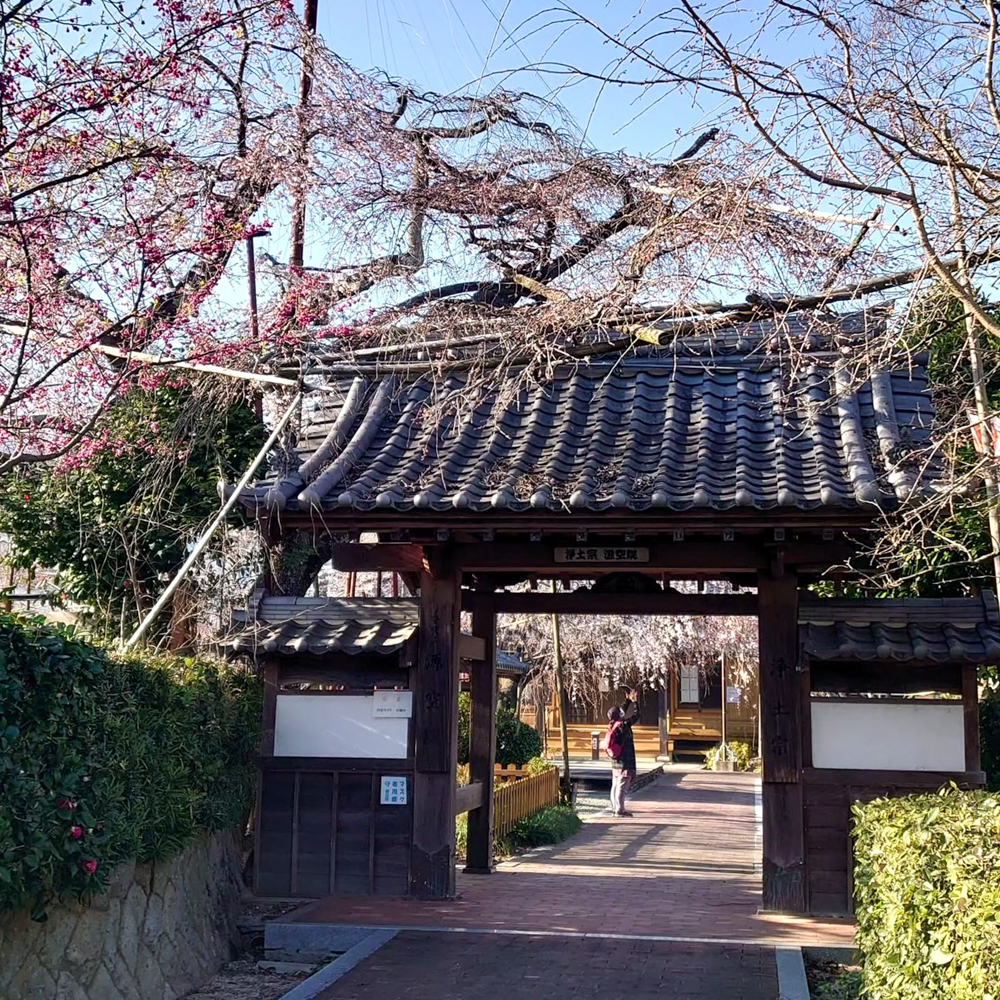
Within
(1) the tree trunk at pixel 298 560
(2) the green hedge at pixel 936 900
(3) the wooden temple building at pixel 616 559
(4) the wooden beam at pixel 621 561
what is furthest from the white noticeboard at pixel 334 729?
(2) the green hedge at pixel 936 900

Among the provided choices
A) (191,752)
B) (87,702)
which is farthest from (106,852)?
(191,752)

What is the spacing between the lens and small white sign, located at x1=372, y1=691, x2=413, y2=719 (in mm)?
9492

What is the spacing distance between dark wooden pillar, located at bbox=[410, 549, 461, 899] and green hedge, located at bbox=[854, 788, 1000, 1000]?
408 cm

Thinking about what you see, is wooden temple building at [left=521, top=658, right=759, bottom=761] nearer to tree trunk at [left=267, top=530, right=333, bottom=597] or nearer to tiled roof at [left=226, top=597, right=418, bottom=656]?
tree trunk at [left=267, top=530, right=333, bottom=597]

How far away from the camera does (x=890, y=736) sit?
8.81 meters

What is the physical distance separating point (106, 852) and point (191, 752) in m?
1.63

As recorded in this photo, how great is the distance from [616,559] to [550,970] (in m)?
3.30

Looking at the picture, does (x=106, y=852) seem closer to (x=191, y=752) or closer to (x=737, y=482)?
(x=191, y=752)

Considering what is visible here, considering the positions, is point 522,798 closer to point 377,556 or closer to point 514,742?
point 514,742

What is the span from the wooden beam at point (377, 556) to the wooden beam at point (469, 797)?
1993mm

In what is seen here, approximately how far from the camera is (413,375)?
404 inches

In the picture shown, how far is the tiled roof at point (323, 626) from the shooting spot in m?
9.45

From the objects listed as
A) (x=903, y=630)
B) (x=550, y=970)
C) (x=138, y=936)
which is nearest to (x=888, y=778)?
(x=903, y=630)

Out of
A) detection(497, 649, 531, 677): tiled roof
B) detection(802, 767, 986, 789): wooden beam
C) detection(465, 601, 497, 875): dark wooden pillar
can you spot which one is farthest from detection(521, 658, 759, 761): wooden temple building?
detection(802, 767, 986, 789): wooden beam
